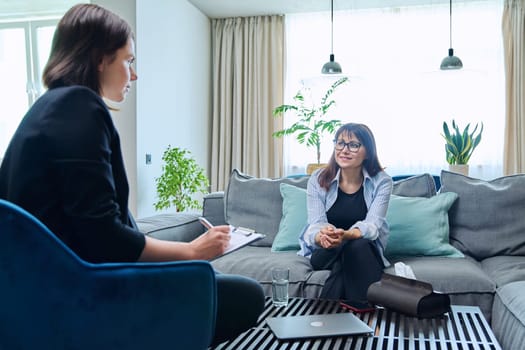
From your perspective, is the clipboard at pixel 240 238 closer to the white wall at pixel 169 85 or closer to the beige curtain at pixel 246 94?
the white wall at pixel 169 85

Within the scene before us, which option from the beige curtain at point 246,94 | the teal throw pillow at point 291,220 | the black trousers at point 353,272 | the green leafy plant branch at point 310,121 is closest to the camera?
the black trousers at point 353,272

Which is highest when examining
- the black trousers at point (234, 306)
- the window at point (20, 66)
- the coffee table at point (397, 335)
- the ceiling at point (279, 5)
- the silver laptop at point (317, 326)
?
the ceiling at point (279, 5)

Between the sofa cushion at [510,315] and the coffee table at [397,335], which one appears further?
the sofa cushion at [510,315]

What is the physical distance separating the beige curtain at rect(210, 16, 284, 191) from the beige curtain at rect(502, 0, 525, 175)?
2.37m

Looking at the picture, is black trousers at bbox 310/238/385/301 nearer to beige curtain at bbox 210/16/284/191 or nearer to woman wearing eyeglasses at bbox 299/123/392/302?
woman wearing eyeglasses at bbox 299/123/392/302

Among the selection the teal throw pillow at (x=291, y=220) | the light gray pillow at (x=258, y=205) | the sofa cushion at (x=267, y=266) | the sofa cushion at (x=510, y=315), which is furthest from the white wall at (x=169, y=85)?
the sofa cushion at (x=510, y=315)

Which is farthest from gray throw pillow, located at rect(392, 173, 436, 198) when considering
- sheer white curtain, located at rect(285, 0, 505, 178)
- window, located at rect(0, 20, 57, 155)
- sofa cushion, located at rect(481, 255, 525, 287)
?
window, located at rect(0, 20, 57, 155)

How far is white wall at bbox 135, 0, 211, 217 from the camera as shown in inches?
166

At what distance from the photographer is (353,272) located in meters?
2.00

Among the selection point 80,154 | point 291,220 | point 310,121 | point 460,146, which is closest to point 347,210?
point 291,220

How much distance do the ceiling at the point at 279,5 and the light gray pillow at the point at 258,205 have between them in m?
3.11

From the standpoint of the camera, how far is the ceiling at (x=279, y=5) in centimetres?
524

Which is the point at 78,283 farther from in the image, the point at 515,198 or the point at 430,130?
the point at 430,130

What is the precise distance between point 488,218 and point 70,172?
6.83 feet
